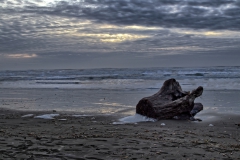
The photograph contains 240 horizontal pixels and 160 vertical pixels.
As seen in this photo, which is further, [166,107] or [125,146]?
[166,107]

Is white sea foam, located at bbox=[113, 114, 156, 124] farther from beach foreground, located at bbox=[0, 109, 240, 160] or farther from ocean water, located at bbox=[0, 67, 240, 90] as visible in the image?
ocean water, located at bbox=[0, 67, 240, 90]

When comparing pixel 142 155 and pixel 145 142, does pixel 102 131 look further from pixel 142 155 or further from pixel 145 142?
pixel 142 155

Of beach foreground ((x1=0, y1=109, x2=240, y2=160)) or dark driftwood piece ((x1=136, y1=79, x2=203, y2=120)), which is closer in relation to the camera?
beach foreground ((x1=0, y1=109, x2=240, y2=160))

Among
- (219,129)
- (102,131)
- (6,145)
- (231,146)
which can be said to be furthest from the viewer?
(219,129)

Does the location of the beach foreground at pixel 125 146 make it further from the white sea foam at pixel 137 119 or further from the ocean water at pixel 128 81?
the ocean water at pixel 128 81

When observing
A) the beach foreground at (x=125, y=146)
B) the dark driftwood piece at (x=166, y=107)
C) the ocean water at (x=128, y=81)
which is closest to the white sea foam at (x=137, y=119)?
the dark driftwood piece at (x=166, y=107)

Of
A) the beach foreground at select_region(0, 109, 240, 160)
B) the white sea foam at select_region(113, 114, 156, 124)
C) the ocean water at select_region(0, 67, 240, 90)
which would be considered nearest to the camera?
the beach foreground at select_region(0, 109, 240, 160)

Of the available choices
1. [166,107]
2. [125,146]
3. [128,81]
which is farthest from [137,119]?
[128,81]

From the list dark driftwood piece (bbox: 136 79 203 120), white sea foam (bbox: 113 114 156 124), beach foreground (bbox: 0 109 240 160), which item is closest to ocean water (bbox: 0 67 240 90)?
dark driftwood piece (bbox: 136 79 203 120)

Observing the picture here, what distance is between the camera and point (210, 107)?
10.7 metres

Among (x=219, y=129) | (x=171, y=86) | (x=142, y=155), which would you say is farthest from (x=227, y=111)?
(x=142, y=155)

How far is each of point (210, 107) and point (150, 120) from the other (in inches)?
148

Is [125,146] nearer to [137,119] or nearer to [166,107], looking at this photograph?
[137,119]

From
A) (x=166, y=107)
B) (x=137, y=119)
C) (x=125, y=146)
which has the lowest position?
(x=137, y=119)
